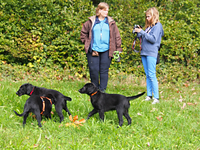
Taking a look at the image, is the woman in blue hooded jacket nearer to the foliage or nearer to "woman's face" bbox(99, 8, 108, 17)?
"woman's face" bbox(99, 8, 108, 17)

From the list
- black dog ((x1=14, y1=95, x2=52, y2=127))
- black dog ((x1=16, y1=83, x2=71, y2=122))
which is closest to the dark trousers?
black dog ((x1=16, y1=83, x2=71, y2=122))

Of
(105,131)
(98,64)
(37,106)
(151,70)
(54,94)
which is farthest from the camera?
(98,64)

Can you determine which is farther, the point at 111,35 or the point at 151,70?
the point at 111,35

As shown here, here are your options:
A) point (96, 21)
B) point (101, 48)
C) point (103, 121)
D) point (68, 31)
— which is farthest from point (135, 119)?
point (68, 31)

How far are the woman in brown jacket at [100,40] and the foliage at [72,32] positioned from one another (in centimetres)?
210

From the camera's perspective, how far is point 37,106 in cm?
336

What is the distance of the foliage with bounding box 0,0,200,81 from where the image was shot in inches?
285

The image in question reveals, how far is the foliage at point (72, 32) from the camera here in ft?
23.8

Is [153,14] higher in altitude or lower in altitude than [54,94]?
higher

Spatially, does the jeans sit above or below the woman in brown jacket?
below

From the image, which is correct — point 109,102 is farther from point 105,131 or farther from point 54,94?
point 54,94

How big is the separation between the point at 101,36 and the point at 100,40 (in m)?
0.10

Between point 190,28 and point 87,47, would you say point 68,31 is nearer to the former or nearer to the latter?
point 87,47

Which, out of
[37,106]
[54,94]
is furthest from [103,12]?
[37,106]
